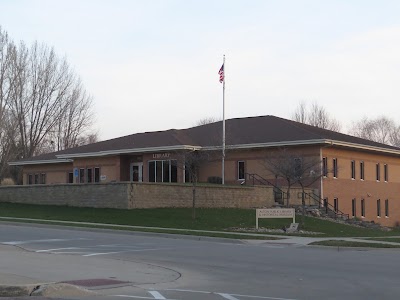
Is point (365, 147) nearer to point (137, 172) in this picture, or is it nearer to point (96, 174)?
point (137, 172)

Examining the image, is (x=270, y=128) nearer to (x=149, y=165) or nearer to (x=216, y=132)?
(x=216, y=132)

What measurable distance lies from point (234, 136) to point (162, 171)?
6110 millimetres

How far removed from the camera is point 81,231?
27047 mm

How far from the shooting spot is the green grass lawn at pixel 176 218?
30.4 metres

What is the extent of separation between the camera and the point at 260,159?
45719 mm

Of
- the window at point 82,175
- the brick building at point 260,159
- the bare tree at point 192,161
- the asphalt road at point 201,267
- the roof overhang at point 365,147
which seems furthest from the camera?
the window at point 82,175

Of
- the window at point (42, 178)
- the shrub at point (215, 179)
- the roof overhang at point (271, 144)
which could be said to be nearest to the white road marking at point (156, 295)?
the roof overhang at point (271, 144)

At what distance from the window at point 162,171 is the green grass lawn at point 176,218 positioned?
40.1 feet

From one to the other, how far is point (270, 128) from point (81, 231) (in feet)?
78.5

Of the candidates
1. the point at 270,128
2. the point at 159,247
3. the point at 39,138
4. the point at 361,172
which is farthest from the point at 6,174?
the point at 159,247

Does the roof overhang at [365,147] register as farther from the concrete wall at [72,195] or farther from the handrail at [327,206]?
the concrete wall at [72,195]

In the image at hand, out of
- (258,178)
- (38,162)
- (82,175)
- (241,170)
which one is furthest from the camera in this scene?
(38,162)

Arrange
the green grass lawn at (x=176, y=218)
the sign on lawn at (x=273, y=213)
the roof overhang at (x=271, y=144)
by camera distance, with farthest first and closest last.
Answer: the roof overhang at (x=271, y=144)
the green grass lawn at (x=176, y=218)
the sign on lawn at (x=273, y=213)

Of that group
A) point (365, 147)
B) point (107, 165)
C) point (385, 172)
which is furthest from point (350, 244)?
point (107, 165)
